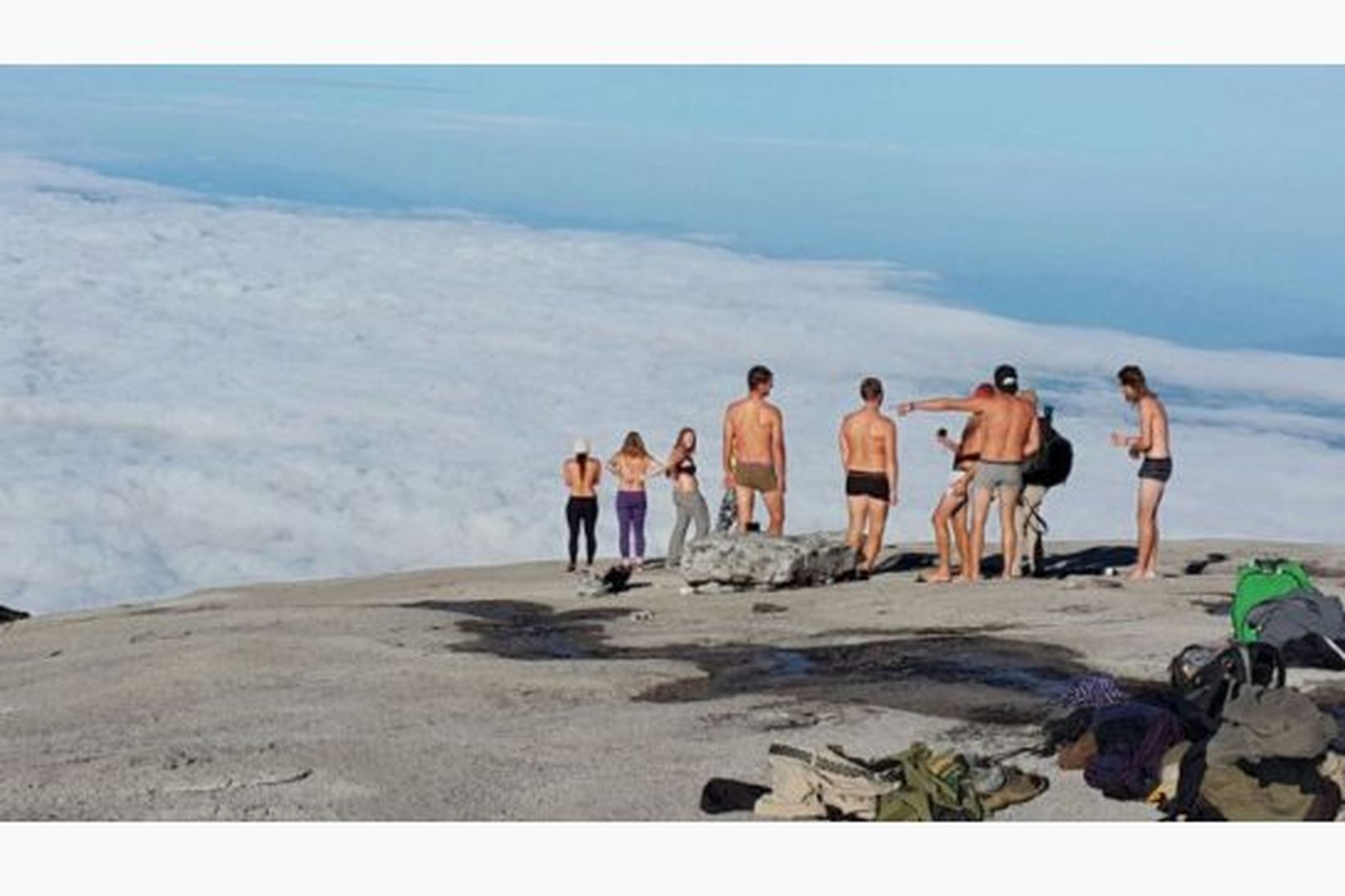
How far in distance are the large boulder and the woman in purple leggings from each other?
2.34 metres

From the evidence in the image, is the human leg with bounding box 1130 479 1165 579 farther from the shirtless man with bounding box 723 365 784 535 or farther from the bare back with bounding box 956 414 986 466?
the shirtless man with bounding box 723 365 784 535

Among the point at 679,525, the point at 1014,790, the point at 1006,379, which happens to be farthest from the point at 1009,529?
the point at 1014,790

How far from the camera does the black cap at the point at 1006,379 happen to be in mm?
17281

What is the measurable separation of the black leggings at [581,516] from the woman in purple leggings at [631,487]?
34 cm

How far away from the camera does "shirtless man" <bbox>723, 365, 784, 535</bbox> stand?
18906 millimetres

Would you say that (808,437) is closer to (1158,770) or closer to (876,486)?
(876,486)

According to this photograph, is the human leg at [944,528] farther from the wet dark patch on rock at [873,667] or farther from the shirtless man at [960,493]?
the wet dark patch on rock at [873,667]

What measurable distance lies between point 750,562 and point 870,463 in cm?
140

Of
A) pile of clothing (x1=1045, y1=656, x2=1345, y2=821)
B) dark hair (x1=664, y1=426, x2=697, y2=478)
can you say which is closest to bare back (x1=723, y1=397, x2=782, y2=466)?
dark hair (x1=664, y1=426, x2=697, y2=478)

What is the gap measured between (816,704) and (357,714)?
2838 mm

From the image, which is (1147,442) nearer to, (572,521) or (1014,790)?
(572,521)

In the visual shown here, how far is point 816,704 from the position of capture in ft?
41.1

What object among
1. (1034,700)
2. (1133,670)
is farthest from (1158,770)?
(1133,670)

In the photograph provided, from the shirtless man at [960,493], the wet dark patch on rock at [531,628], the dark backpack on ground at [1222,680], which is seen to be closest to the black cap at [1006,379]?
the shirtless man at [960,493]
